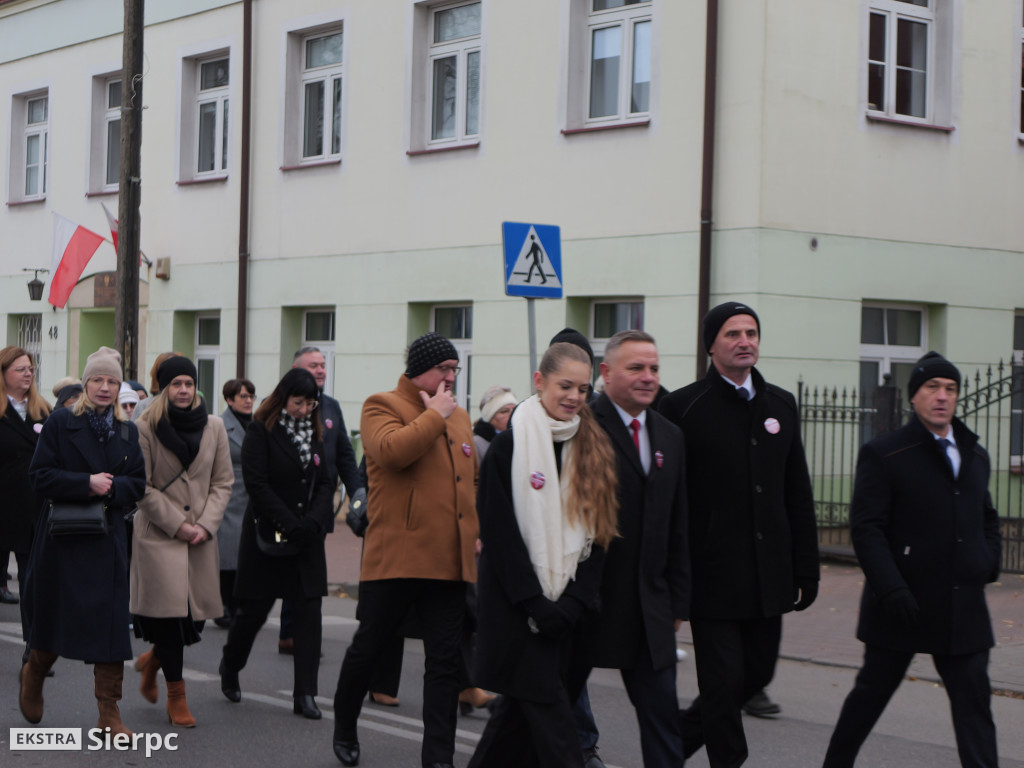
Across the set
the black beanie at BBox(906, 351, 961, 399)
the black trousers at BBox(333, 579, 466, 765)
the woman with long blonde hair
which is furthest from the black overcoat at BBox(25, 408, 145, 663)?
the black beanie at BBox(906, 351, 961, 399)

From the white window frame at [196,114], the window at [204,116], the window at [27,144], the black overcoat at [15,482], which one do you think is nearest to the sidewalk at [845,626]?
the black overcoat at [15,482]

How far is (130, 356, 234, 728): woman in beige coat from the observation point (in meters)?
7.40

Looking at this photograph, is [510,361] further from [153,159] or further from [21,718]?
[21,718]

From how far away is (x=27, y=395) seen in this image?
1034 centimetres

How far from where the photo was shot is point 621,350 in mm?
5582

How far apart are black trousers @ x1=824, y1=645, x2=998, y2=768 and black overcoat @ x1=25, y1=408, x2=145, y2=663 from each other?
322 centimetres

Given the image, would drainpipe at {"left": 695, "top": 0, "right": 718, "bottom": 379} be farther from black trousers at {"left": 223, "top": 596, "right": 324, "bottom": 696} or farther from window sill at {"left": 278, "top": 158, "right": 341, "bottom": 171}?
black trousers at {"left": 223, "top": 596, "right": 324, "bottom": 696}

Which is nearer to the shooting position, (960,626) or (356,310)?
(960,626)

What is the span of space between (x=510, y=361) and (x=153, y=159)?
770 cm

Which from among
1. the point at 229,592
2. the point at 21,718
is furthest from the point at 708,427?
the point at 229,592

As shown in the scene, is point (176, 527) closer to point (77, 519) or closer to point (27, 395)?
point (77, 519)

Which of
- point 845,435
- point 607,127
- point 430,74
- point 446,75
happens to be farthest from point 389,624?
point 430,74

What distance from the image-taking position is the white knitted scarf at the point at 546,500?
518 centimetres

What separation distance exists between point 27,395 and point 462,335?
7.71m
